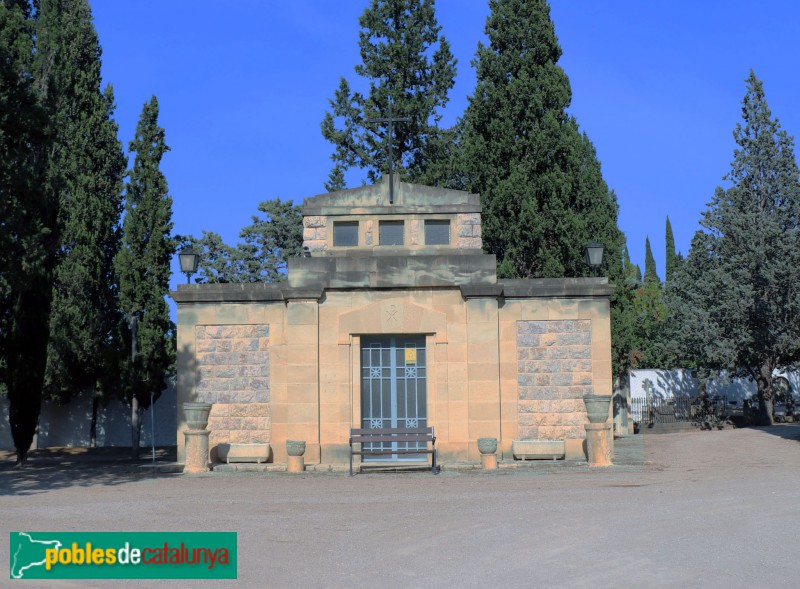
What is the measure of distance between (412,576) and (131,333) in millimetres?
22849

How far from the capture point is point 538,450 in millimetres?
18625

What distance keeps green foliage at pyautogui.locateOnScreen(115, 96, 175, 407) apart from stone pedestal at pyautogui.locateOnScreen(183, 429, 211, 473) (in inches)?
420

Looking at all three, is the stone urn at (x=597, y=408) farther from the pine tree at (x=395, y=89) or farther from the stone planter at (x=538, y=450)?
the pine tree at (x=395, y=89)

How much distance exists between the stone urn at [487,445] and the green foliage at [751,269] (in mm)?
21088

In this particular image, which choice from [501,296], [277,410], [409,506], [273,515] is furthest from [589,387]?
[273,515]

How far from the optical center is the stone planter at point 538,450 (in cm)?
1859

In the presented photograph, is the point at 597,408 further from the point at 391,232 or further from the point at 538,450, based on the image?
the point at 391,232

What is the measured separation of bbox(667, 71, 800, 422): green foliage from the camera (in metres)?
35.8

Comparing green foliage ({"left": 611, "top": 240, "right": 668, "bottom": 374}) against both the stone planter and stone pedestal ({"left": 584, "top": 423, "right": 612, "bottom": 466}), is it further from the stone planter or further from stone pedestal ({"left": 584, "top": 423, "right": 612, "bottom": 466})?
stone pedestal ({"left": 584, "top": 423, "right": 612, "bottom": 466})

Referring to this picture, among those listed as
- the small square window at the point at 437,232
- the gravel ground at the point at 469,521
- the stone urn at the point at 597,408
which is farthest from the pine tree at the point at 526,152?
the gravel ground at the point at 469,521

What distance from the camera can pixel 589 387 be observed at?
18844 mm

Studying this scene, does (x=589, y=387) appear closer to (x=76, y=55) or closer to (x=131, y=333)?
(x=131, y=333)

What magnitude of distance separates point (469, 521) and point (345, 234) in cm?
1046

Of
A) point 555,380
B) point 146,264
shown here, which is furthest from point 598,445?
point 146,264
